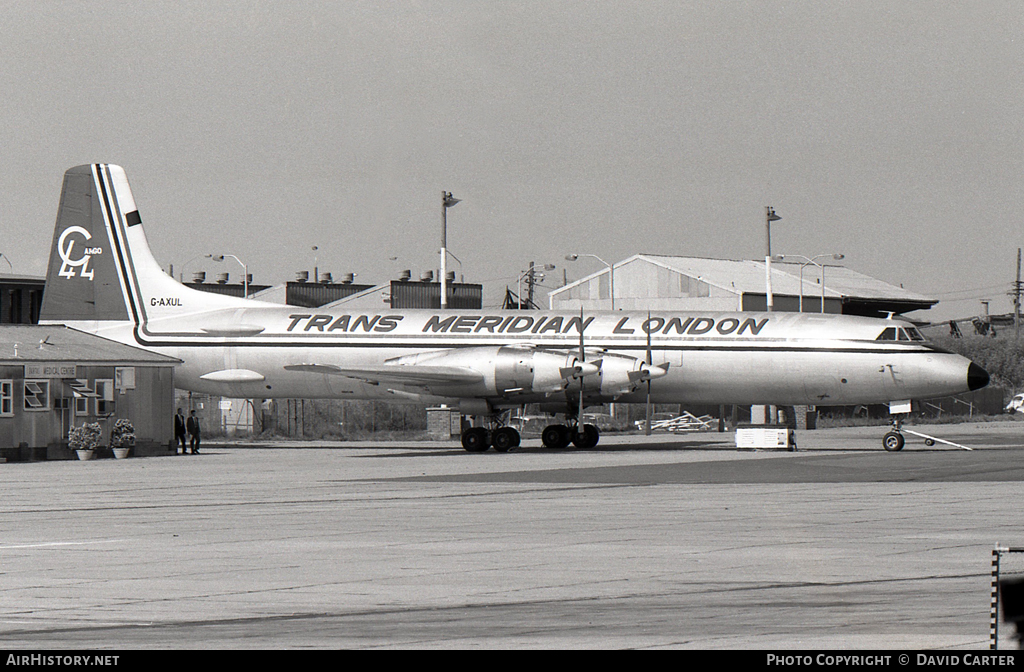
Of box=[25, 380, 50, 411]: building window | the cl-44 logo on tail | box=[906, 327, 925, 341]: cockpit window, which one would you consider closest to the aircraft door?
box=[906, 327, 925, 341]: cockpit window

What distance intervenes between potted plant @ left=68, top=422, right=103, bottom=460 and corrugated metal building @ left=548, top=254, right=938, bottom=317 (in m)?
55.8

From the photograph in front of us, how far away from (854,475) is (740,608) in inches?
745

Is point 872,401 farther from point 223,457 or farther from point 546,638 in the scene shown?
point 546,638

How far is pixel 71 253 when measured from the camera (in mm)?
52375

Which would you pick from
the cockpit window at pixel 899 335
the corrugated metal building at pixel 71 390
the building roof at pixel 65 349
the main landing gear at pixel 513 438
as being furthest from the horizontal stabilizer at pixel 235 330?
the cockpit window at pixel 899 335

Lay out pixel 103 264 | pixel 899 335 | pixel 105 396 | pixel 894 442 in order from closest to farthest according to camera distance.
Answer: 1. pixel 894 442
2. pixel 899 335
3. pixel 105 396
4. pixel 103 264

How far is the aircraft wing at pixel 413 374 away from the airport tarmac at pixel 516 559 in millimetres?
11953

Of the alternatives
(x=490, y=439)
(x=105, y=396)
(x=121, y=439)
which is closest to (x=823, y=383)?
(x=490, y=439)

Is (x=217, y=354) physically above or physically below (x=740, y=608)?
above

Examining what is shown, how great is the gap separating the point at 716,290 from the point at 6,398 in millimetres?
65530

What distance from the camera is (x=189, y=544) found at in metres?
17.3

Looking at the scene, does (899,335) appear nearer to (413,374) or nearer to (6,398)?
(413,374)

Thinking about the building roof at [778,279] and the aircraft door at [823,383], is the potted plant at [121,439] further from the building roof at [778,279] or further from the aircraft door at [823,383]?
the building roof at [778,279]

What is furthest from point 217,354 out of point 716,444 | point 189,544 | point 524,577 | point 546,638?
point 546,638
